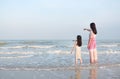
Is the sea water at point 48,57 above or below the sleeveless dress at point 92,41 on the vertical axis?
below

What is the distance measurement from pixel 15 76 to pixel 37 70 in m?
1.76

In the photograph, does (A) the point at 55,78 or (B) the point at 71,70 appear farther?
(B) the point at 71,70

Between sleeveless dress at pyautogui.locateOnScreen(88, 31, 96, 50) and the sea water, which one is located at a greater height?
sleeveless dress at pyautogui.locateOnScreen(88, 31, 96, 50)

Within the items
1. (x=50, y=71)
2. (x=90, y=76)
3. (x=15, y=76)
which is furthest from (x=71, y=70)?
(x=15, y=76)

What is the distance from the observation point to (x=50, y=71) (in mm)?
11625

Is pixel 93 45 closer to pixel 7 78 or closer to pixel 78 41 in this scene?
pixel 78 41

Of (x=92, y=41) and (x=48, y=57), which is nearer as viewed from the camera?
(x=92, y=41)

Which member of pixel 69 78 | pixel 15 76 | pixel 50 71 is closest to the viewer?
pixel 69 78

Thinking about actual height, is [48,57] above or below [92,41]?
below

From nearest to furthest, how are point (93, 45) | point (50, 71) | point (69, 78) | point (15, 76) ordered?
1. point (69, 78)
2. point (15, 76)
3. point (50, 71)
4. point (93, 45)

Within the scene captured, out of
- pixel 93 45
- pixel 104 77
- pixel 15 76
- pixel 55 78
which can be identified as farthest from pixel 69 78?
A: pixel 93 45

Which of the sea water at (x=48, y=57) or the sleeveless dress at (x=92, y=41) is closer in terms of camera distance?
the sleeveless dress at (x=92, y=41)

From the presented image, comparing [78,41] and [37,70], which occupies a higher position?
[78,41]

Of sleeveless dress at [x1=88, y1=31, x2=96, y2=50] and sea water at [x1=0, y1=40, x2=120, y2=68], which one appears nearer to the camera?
sleeveless dress at [x1=88, y1=31, x2=96, y2=50]
